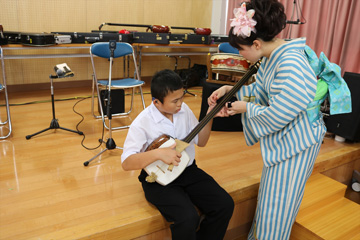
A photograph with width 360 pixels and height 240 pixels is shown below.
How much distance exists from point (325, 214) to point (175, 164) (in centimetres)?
125

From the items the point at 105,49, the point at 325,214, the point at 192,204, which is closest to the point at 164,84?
the point at 192,204

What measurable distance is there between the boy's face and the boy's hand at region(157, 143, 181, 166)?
0.19 m

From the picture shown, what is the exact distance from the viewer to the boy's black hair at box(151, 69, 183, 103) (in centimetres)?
152

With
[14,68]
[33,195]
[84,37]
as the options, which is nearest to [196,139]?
[33,195]

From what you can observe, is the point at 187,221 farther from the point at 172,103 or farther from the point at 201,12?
the point at 201,12

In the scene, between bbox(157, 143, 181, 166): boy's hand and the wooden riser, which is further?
the wooden riser

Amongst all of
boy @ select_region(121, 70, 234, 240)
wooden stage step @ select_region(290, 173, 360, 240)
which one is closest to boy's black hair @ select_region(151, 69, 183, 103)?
boy @ select_region(121, 70, 234, 240)

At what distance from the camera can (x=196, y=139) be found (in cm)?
170

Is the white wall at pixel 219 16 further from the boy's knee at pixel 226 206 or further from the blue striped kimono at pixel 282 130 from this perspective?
the boy's knee at pixel 226 206

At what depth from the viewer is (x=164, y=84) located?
4.98 ft

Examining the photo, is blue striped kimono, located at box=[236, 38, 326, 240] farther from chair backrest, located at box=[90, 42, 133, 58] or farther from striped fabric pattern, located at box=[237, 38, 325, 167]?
chair backrest, located at box=[90, 42, 133, 58]

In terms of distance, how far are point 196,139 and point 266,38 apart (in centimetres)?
60

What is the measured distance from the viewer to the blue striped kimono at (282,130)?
137 centimetres

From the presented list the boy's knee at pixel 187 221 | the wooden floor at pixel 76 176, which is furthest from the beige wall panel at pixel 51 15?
the boy's knee at pixel 187 221
